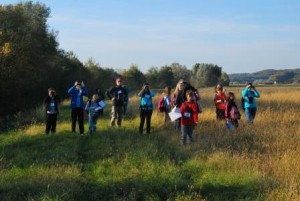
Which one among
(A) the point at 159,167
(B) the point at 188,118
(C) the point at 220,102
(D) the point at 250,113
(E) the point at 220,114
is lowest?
(A) the point at 159,167

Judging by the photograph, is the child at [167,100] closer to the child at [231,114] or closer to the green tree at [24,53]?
the child at [231,114]

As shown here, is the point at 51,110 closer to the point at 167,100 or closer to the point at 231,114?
the point at 167,100

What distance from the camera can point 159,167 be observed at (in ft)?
34.9

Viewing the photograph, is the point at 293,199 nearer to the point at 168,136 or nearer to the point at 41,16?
the point at 168,136

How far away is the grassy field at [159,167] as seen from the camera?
347 inches

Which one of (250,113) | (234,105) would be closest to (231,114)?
(234,105)

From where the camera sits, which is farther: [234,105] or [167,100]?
[167,100]

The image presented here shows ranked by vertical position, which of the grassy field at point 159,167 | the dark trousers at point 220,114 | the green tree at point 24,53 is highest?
the green tree at point 24,53

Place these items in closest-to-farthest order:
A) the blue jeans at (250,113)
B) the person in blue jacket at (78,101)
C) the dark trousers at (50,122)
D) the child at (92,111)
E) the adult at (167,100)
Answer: the blue jeans at (250,113)
the person in blue jacket at (78,101)
the child at (92,111)
the dark trousers at (50,122)
the adult at (167,100)

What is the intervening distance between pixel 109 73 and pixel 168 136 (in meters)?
88.8

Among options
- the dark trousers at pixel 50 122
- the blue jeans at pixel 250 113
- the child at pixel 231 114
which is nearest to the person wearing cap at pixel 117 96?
the dark trousers at pixel 50 122

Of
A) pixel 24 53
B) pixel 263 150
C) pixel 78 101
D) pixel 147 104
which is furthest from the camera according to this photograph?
pixel 24 53

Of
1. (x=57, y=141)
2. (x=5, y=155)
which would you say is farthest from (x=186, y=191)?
(x=57, y=141)

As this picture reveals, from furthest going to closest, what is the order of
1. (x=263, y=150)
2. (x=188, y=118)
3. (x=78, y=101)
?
(x=78, y=101) < (x=188, y=118) < (x=263, y=150)
